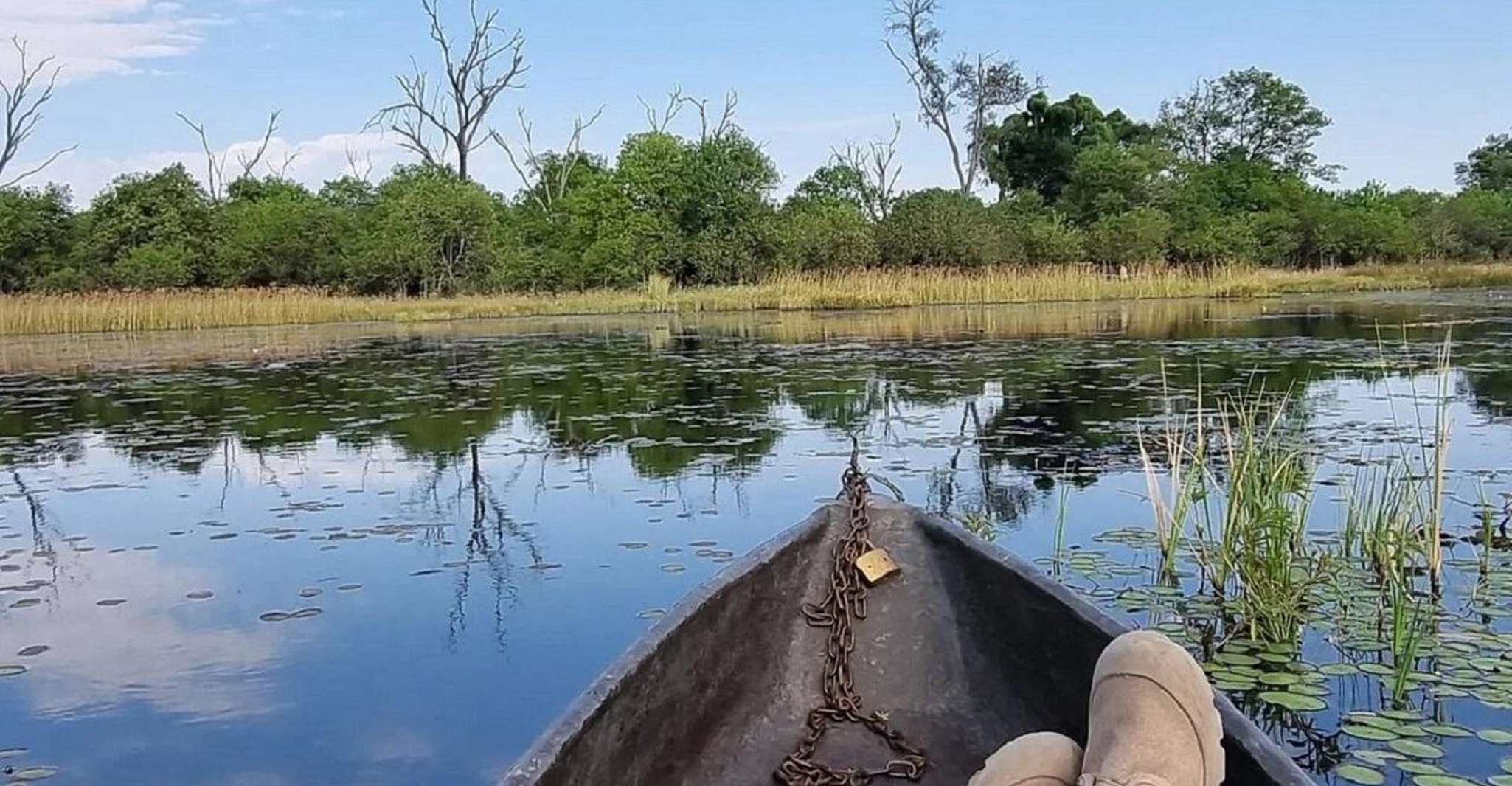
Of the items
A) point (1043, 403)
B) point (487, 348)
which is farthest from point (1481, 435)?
point (487, 348)

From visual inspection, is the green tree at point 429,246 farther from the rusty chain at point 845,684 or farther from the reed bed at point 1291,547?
the rusty chain at point 845,684

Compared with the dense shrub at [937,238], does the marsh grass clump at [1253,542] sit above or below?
below

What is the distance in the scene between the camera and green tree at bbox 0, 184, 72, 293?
27.9 metres

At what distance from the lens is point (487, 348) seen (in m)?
15.4

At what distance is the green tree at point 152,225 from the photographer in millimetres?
27406

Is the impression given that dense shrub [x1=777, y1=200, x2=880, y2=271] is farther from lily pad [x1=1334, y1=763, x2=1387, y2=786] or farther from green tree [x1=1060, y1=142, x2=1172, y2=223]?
lily pad [x1=1334, y1=763, x2=1387, y2=786]

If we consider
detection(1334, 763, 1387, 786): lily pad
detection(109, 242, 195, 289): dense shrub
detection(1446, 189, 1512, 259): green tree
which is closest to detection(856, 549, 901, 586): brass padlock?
detection(1334, 763, 1387, 786): lily pad

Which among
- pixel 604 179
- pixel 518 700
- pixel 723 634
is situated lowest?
pixel 518 700

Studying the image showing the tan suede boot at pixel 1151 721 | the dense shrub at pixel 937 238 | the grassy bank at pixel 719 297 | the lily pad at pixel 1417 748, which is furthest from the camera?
the dense shrub at pixel 937 238

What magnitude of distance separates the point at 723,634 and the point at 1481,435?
5359mm

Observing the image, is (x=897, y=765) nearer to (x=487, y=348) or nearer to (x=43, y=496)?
(x=43, y=496)

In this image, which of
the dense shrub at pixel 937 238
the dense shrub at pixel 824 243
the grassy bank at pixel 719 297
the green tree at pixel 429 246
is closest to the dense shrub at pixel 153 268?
the grassy bank at pixel 719 297

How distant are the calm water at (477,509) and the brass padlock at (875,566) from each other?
0.94 metres

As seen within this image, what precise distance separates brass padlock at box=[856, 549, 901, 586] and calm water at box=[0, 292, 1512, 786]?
Result: 0.94 meters
